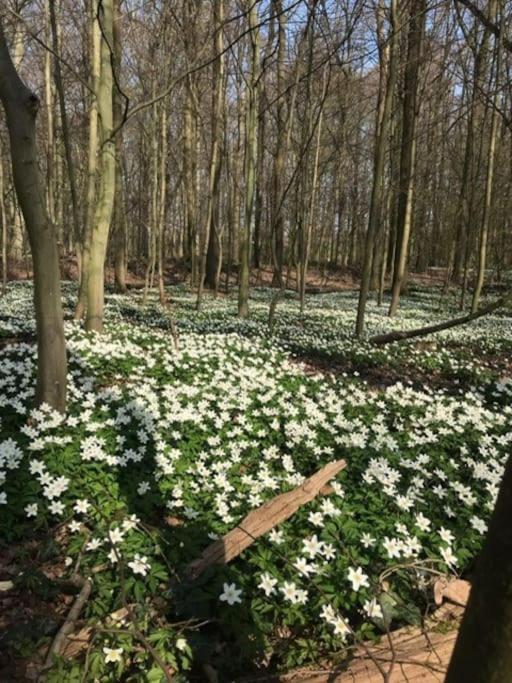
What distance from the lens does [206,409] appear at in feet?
19.4

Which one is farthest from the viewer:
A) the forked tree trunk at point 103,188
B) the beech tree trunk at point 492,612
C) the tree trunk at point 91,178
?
the tree trunk at point 91,178

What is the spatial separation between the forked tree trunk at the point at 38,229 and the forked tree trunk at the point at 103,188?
4.32 meters

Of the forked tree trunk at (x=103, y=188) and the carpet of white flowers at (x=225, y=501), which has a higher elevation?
the forked tree trunk at (x=103, y=188)

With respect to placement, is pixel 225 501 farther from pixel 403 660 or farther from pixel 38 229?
pixel 38 229

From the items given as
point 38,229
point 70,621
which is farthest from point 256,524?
point 38,229

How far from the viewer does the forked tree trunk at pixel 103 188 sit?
8281 mm

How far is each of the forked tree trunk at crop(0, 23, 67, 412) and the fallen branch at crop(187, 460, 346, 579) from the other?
2.41 metres

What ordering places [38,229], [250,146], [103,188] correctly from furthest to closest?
[250,146], [103,188], [38,229]

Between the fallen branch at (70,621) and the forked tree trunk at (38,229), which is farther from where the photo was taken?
the forked tree trunk at (38,229)

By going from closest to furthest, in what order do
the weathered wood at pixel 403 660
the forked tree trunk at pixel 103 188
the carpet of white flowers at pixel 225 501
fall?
the weathered wood at pixel 403 660 < the carpet of white flowers at pixel 225 501 < the forked tree trunk at pixel 103 188

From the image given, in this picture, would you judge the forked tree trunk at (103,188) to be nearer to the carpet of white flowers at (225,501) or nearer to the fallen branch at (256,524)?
the carpet of white flowers at (225,501)

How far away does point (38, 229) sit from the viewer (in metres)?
4.32

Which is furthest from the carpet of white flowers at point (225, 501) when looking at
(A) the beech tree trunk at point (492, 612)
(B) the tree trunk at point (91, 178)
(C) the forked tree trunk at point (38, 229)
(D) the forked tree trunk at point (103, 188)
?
(B) the tree trunk at point (91, 178)

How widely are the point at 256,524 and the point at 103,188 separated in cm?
703
